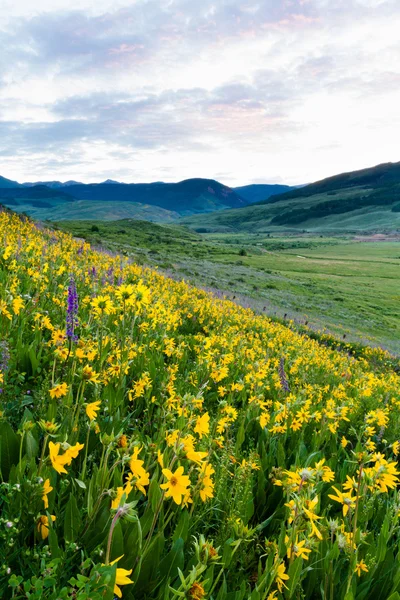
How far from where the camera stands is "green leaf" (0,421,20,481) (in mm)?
2150

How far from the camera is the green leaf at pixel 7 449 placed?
2.15 metres

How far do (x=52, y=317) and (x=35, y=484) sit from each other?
3.39 metres

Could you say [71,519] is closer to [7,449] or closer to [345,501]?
[7,449]

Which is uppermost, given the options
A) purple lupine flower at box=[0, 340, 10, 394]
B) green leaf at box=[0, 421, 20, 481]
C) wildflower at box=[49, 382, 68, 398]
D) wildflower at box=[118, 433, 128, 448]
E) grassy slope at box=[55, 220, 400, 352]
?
purple lupine flower at box=[0, 340, 10, 394]

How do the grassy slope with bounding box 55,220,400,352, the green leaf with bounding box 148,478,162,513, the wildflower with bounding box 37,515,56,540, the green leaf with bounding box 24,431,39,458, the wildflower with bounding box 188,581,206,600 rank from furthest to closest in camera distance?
the grassy slope with bounding box 55,220,400,352 → the green leaf with bounding box 24,431,39,458 → the green leaf with bounding box 148,478,162,513 → the wildflower with bounding box 37,515,56,540 → the wildflower with bounding box 188,581,206,600

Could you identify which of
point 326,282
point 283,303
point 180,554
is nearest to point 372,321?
point 283,303

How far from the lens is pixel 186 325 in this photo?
8.45 metres

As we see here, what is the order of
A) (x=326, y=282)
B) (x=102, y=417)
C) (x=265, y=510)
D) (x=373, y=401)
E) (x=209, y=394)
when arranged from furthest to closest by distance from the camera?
(x=326, y=282), (x=373, y=401), (x=209, y=394), (x=102, y=417), (x=265, y=510)

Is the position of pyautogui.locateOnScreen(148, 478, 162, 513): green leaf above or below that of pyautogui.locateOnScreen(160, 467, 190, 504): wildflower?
below

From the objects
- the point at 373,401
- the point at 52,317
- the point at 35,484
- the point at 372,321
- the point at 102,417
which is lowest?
the point at 372,321

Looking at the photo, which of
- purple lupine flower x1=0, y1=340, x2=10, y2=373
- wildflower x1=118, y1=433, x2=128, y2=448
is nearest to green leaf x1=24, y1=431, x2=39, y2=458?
wildflower x1=118, y1=433, x2=128, y2=448

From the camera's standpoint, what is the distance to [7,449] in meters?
2.16

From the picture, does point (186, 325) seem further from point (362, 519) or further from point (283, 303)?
point (283, 303)

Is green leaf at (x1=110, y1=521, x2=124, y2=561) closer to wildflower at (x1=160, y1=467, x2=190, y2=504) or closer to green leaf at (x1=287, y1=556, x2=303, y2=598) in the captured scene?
wildflower at (x1=160, y1=467, x2=190, y2=504)
